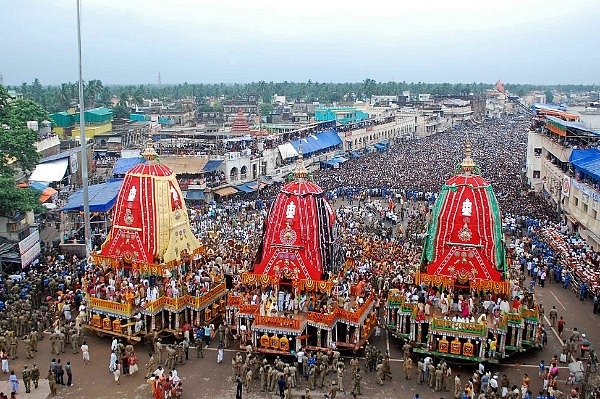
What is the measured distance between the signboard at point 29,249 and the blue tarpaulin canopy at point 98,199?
120 inches

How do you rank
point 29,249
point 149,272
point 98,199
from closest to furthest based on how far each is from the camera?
1. point 149,272
2. point 29,249
3. point 98,199

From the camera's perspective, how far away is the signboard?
89.9 ft

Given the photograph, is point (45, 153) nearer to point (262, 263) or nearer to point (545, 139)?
point (262, 263)

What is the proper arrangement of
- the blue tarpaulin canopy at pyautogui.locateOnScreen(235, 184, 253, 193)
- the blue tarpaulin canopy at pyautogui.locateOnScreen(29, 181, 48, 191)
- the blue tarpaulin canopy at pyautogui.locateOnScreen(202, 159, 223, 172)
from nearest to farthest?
the blue tarpaulin canopy at pyautogui.locateOnScreen(29, 181, 48, 191) < the blue tarpaulin canopy at pyautogui.locateOnScreen(202, 159, 223, 172) < the blue tarpaulin canopy at pyautogui.locateOnScreen(235, 184, 253, 193)

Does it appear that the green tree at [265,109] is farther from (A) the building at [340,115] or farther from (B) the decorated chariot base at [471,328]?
(B) the decorated chariot base at [471,328]

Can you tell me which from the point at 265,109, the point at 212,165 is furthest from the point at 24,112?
the point at 265,109

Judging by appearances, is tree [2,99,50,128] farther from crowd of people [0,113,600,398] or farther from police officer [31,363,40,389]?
police officer [31,363,40,389]

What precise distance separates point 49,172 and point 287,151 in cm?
2370

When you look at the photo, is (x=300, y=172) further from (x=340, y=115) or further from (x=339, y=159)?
(x=340, y=115)

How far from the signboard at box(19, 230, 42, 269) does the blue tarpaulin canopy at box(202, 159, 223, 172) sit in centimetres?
1937

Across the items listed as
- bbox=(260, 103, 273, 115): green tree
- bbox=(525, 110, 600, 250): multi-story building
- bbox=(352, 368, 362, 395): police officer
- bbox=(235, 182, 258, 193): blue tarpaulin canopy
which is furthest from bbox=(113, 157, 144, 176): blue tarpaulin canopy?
bbox=(260, 103, 273, 115): green tree

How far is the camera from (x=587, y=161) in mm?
34906

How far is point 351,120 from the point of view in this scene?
91125 mm

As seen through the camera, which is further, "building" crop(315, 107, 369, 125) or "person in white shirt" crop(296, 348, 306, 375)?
"building" crop(315, 107, 369, 125)
